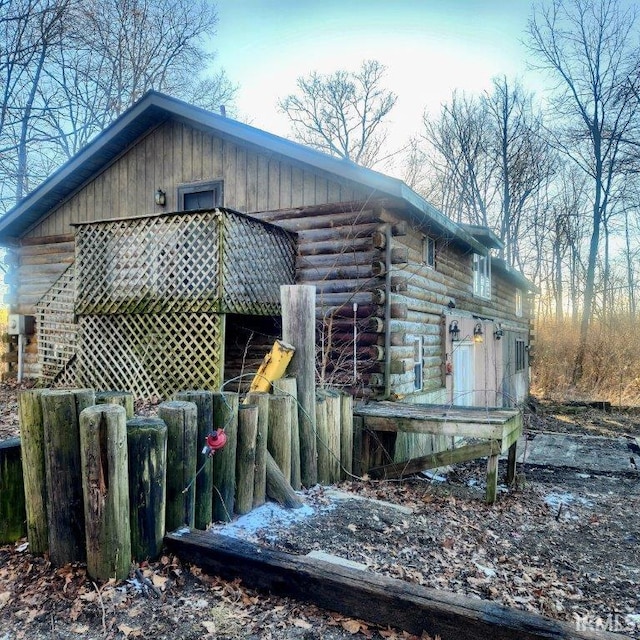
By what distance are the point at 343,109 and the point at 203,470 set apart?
1085 inches

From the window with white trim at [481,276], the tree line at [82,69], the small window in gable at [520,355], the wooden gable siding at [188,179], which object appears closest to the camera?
the wooden gable siding at [188,179]

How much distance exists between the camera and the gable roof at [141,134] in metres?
10.0

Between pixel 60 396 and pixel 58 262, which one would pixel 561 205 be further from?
pixel 60 396

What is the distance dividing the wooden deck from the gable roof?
4099 mm

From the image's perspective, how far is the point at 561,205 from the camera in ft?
103

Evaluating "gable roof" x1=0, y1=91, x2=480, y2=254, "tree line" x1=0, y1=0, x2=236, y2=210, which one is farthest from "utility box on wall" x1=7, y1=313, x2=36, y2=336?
"tree line" x1=0, y1=0, x2=236, y2=210

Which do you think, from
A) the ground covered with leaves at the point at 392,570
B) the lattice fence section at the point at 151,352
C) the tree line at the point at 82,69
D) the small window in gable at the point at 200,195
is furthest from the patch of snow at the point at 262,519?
the tree line at the point at 82,69

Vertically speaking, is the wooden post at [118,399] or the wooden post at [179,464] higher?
the wooden post at [118,399]

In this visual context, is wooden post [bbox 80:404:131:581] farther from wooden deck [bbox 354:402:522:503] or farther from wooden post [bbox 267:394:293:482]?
wooden deck [bbox 354:402:522:503]

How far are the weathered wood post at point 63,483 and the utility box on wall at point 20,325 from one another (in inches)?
510

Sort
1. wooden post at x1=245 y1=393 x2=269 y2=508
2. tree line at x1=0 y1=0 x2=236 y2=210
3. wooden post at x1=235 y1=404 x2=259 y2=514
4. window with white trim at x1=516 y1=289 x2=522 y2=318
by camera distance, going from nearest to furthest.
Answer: wooden post at x1=235 y1=404 x2=259 y2=514
wooden post at x1=245 y1=393 x2=269 y2=508
tree line at x1=0 y1=0 x2=236 y2=210
window with white trim at x1=516 y1=289 x2=522 y2=318

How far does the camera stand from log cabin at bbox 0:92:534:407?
32.3ft

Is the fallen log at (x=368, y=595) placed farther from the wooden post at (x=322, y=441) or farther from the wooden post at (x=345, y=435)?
the wooden post at (x=345, y=435)

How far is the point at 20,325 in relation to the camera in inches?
582
